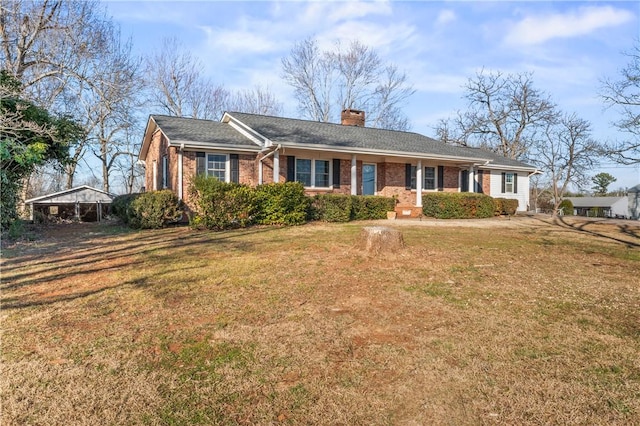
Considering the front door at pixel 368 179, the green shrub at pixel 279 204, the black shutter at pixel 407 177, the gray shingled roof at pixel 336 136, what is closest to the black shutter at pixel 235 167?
the gray shingled roof at pixel 336 136

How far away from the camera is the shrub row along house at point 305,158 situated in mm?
13836

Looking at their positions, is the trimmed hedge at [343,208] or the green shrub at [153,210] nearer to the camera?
the green shrub at [153,210]

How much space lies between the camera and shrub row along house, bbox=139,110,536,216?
13836 mm

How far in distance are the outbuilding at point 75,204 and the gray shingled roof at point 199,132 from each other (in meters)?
5.09

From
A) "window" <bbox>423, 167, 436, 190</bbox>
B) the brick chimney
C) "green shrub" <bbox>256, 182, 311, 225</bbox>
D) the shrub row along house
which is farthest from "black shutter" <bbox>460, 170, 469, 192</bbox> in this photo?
"green shrub" <bbox>256, 182, 311, 225</bbox>

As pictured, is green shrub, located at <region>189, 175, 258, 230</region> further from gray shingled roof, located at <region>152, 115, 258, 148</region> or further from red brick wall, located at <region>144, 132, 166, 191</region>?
red brick wall, located at <region>144, 132, 166, 191</region>

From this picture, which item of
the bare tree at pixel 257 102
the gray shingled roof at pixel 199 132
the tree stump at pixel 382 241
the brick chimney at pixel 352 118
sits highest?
the bare tree at pixel 257 102

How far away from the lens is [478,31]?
35.1ft

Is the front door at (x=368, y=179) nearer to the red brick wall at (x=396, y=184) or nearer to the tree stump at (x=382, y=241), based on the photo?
the red brick wall at (x=396, y=184)

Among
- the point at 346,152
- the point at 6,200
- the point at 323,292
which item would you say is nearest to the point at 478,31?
the point at 346,152

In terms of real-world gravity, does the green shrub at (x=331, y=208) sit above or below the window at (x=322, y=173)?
below

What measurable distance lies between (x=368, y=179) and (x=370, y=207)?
3.06 meters

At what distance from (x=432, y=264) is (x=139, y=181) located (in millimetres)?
33173

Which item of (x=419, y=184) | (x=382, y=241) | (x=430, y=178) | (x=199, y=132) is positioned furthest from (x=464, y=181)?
(x=382, y=241)
